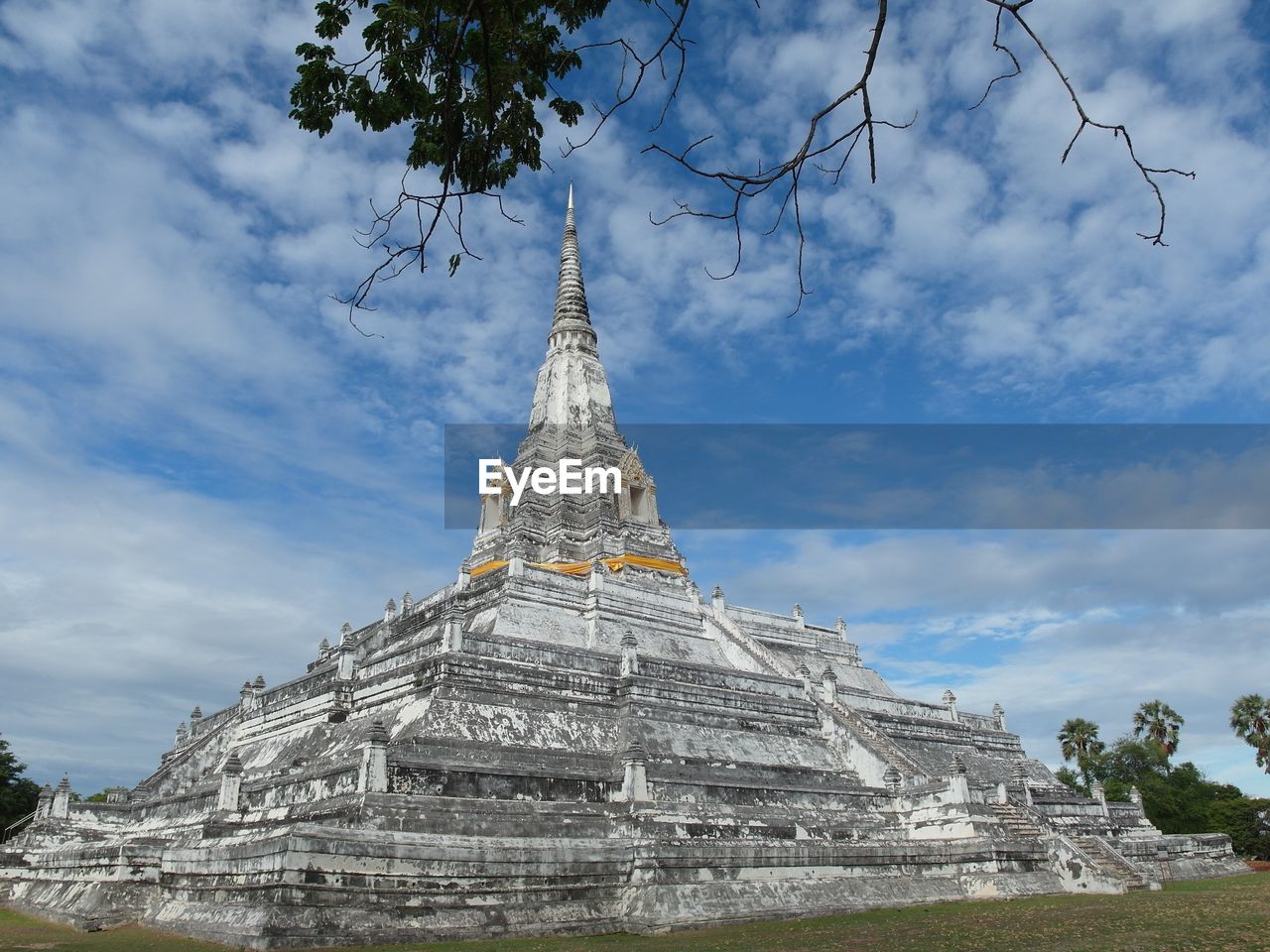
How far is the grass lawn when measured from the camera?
1137cm

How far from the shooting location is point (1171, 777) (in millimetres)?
47375

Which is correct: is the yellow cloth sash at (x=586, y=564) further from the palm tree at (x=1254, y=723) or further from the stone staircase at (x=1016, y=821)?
the palm tree at (x=1254, y=723)

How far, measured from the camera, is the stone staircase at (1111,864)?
2181 centimetres

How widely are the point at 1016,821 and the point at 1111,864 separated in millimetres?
2635

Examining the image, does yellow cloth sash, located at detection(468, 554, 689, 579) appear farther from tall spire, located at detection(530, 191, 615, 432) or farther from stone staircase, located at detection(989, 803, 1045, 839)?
stone staircase, located at detection(989, 803, 1045, 839)

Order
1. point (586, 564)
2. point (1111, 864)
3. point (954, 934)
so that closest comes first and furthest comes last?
1. point (954, 934)
2. point (1111, 864)
3. point (586, 564)

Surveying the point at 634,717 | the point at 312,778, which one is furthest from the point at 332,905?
the point at 634,717

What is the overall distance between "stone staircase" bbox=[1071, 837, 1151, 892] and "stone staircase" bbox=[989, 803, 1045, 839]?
1.13 meters

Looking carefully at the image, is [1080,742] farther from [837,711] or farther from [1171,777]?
[837,711]

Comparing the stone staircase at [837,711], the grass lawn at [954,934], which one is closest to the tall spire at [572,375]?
the stone staircase at [837,711]

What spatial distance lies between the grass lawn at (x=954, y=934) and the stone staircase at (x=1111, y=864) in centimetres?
314

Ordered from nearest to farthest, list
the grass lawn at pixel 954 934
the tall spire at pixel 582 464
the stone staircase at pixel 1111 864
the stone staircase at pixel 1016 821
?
the grass lawn at pixel 954 934 → the stone staircase at pixel 1111 864 → the stone staircase at pixel 1016 821 → the tall spire at pixel 582 464

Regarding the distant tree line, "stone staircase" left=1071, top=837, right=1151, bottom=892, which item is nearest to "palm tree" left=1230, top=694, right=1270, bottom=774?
the distant tree line

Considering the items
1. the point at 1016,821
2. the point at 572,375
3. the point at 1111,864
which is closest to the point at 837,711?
the point at 1016,821
